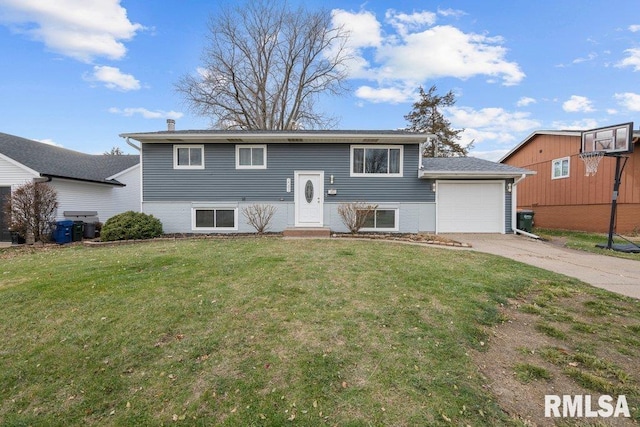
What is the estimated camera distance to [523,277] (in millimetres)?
5102

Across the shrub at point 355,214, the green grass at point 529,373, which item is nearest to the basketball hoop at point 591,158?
the shrub at point 355,214

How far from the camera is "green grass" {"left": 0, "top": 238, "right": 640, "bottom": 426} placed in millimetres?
2041

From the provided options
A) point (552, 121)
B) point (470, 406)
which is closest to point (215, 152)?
point (470, 406)

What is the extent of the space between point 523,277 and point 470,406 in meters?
4.04

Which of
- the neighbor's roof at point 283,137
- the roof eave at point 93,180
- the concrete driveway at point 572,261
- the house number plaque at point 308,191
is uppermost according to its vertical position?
the neighbor's roof at point 283,137

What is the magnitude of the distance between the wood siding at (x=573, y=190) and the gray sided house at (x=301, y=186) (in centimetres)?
477

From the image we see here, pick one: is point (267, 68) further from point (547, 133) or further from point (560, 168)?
point (560, 168)

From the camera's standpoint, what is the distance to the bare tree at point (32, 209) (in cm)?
914

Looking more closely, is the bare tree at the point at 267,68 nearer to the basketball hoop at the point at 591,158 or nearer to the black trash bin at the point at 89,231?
the black trash bin at the point at 89,231

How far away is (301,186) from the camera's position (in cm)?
1103

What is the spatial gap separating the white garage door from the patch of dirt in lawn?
791 centimetres

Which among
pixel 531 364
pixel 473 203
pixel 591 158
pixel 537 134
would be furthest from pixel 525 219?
pixel 531 364

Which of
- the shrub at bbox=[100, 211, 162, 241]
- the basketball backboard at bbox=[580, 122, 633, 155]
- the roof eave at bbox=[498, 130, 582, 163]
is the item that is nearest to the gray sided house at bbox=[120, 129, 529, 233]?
the shrub at bbox=[100, 211, 162, 241]

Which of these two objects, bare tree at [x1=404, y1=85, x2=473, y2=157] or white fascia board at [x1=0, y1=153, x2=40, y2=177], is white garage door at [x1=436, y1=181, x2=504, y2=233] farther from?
white fascia board at [x1=0, y1=153, x2=40, y2=177]
